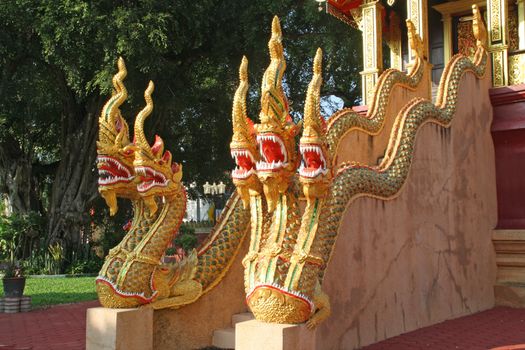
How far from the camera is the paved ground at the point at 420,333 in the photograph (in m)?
5.75

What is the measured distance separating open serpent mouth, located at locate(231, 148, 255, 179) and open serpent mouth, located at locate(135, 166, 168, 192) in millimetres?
1208

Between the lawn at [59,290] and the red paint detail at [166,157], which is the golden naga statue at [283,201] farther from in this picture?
the lawn at [59,290]

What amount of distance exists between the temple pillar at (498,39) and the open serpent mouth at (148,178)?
5.79 meters

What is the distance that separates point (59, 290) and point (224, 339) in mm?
7261

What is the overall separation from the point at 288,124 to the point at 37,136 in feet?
56.5

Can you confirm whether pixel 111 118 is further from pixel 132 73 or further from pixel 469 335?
pixel 132 73

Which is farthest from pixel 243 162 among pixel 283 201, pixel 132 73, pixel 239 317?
pixel 132 73

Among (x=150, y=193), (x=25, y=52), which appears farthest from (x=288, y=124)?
(x=25, y=52)

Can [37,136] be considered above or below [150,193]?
above

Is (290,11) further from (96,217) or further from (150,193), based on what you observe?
(150,193)

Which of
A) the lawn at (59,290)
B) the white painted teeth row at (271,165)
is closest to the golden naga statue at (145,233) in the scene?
the white painted teeth row at (271,165)

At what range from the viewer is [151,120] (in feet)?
54.8

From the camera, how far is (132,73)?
46.6ft

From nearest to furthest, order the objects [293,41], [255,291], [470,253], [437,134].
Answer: [255,291], [437,134], [470,253], [293,41]
